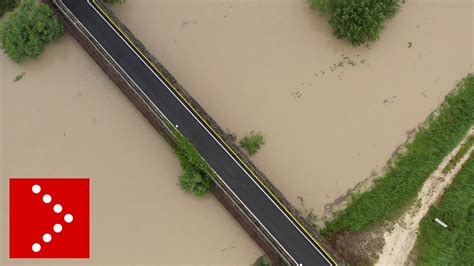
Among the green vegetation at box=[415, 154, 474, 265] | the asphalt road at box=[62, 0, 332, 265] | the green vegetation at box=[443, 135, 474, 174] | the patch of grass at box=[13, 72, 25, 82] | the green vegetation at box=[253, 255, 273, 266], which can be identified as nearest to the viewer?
the asphalt road at box=[62, 0, 332, 265]

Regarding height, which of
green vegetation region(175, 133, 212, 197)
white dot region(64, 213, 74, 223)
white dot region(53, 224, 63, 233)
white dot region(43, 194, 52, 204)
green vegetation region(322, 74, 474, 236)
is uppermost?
green vegetation region(322, 74, 474, 236)

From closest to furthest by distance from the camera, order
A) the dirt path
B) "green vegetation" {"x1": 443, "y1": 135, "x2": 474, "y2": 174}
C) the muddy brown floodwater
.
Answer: the dirt path
"green vegetation" {"x1": 443, "y1": 135, "x2": 474, "y2": 174}
the muddy brown floodwater

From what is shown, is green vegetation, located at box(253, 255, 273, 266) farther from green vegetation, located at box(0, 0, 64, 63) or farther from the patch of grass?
the patch of grass

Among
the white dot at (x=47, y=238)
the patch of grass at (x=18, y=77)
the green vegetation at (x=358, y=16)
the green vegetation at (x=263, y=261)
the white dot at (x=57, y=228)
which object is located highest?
the green vegetation at (x=358, y=16)

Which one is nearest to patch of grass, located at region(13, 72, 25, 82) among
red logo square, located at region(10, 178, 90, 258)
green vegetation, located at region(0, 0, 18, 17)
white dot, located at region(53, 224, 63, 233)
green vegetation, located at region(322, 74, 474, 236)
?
green vegetation, located at region(0, 0, 18, 17)

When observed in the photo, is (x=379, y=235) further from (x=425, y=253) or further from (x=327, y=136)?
(x=327, y=136)

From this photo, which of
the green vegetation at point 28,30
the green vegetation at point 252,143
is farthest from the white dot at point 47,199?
the green vegetation at point 252,143

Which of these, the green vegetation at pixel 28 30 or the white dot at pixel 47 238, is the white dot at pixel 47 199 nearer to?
the white dot at pixel 47 238
